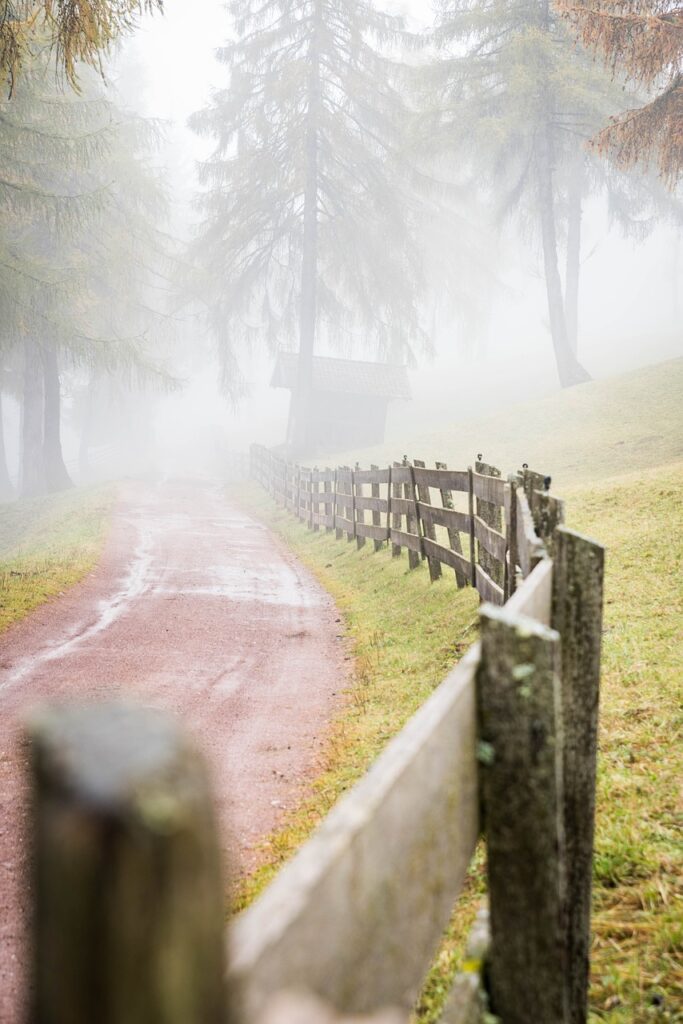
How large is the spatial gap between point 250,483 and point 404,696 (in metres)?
25.7

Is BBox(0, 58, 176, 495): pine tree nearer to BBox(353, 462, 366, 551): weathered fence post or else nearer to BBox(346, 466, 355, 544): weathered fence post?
BBox(346, 466, 355, 544): weathered fence post

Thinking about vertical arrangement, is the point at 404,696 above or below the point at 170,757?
below

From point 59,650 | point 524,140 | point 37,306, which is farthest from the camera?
point 524,140

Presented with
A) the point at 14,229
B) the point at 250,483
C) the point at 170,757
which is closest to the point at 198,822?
the point at 170,757

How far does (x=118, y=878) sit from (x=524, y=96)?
92.6ft

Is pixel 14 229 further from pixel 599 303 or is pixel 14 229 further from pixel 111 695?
pixel 599 303

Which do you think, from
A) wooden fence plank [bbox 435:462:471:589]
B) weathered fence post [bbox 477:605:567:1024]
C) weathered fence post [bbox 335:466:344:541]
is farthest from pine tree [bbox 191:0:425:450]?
weathered fence post [bbox 477:605:567:1024]

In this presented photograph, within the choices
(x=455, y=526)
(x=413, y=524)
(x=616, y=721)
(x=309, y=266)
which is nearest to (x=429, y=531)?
(x=413, y=524)

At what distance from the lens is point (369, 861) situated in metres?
0.99

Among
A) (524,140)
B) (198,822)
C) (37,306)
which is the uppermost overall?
(524,140)

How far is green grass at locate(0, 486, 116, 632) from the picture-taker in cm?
884

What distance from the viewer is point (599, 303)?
80500mm

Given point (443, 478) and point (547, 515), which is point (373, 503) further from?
point (547, 515)

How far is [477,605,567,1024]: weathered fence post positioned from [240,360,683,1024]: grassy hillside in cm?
86
